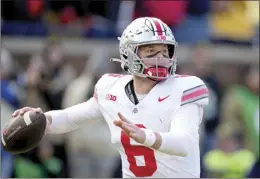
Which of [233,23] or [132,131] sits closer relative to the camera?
[132,131]

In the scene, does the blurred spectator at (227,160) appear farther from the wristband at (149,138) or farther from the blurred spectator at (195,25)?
the wristband at (149,138)

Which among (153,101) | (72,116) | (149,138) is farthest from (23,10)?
(149,138)

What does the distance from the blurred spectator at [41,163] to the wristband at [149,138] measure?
147 inches

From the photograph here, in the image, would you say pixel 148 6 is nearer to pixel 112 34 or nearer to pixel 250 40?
pixel 112 34

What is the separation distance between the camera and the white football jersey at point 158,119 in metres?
5.74

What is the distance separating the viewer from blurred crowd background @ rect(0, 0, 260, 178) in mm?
9039

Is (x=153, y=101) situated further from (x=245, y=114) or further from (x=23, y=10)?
(x=23, y=10)

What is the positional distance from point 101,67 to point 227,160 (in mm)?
1588

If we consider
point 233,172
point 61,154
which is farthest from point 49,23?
point 233,172

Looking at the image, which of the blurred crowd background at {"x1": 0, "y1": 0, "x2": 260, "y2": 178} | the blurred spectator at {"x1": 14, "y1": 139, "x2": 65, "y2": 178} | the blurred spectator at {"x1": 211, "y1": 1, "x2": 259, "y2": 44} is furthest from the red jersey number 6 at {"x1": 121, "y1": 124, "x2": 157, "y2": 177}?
the blurred spectator at {"x1": 211, "y1": 1, "x2": 259, "y2": 44}

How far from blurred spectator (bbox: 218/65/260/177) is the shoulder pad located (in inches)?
142

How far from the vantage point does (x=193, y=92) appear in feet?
18.9

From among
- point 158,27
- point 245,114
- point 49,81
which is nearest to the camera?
point 158,27

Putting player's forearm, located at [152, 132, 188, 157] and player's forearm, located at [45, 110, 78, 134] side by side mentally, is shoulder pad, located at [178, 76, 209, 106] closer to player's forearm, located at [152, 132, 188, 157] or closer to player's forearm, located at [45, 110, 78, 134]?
player's forearm, located at [152, 132, 188, 157]
